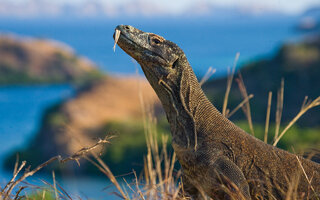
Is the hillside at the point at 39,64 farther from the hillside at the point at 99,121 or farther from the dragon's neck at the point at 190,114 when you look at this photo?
the dragon's neck at the point at 190,114

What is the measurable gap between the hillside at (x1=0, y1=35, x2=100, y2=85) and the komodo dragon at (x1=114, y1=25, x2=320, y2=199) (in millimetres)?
52017

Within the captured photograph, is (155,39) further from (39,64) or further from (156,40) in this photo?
(39,64)

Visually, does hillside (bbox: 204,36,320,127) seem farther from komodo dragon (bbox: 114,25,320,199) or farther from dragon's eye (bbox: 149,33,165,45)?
dragon's eye (bbox: 149,33,165,45)

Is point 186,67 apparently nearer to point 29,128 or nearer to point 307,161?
point 307,161

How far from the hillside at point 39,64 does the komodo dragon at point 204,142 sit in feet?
171

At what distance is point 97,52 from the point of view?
9606cm

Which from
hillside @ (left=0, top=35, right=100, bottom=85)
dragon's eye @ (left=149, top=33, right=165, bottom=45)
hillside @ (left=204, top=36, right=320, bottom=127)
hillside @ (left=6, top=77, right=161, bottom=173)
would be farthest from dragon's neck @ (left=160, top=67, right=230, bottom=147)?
hillside @ (left=0, top=35, right=100, bottom=85)

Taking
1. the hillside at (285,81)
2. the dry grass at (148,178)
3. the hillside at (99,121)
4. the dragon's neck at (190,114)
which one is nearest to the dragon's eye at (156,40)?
the dragon's neck at (190,114)

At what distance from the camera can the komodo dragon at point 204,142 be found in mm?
2717

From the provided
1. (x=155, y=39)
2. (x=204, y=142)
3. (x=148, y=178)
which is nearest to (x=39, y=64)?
(x=148, y=178)

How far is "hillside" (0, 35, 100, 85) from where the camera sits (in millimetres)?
54312

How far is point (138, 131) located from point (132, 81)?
4605 mm

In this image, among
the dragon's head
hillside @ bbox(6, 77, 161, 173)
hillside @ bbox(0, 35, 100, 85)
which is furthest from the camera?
hillside @ bbox(0, 35, 100, 85)

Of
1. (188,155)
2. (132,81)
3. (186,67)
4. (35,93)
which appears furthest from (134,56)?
(35,93)
